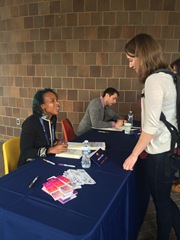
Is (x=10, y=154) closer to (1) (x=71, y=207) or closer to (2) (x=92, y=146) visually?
(2) (x=92, y=146)

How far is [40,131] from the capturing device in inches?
72.7

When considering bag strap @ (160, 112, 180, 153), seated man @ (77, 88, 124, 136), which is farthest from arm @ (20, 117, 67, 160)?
seated man @ (77, 88, 124, 136)

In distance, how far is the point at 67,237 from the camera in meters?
0.84

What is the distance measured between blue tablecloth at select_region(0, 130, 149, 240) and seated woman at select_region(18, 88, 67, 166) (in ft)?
0.43

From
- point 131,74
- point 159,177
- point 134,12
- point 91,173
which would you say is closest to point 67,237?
point 91,173

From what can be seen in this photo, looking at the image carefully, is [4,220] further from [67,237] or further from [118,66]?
[118,66]

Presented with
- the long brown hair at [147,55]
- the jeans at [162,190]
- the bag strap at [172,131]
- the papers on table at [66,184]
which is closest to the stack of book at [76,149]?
the papers on table at [66,184]

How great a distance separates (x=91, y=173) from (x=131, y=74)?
2519mm

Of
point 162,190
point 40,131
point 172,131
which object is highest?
point 172,131

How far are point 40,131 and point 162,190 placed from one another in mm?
1048

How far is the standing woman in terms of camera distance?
1220mm

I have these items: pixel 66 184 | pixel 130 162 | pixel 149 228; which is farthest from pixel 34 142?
pixel 149 228

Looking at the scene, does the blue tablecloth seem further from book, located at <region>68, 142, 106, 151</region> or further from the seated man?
the seated man

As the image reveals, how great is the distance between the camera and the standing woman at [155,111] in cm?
122
